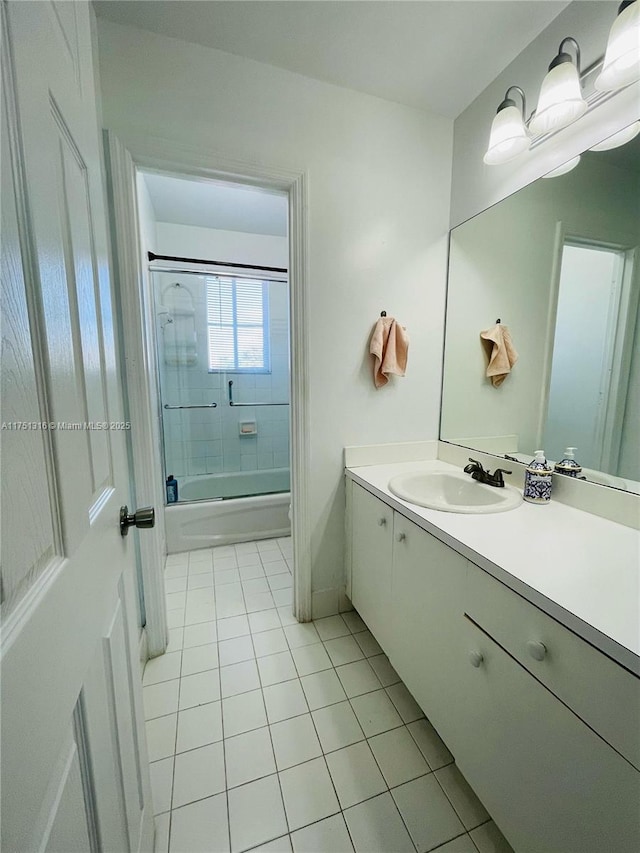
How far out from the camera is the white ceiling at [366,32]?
1.12m

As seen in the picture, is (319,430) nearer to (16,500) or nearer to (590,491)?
(590,491)

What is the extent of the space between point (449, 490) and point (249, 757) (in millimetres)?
1245

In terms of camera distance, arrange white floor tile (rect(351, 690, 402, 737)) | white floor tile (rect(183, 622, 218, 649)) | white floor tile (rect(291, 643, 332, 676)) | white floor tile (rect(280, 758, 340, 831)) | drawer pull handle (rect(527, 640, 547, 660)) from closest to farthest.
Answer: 1. drawer pull handle (rect(527, 640, 547, 660))
2. white floor tile (rect(280, 758, 340, 831))
3. white floor tile (rect(351, 690, 402, 737))
4. white floor tile (rect(291, 643, 332, 676))
5. white floor tile (rect(183, 622, 218, 649))

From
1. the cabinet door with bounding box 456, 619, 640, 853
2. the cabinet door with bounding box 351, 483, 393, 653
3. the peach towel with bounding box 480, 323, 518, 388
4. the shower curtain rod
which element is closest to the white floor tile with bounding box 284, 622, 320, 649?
the cabinet door with bounding box 351, 483, 393, 653

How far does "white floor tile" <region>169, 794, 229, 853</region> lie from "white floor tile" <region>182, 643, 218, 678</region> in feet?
1.60

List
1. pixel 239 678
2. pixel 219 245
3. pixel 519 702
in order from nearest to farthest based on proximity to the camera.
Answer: pixel 519 702
pixel 239 678
pixel 219 245

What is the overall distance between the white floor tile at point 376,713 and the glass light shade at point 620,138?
6.81 ft

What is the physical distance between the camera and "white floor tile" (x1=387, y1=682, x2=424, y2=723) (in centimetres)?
125

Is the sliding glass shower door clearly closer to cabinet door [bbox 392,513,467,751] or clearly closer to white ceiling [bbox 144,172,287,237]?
white ceiling [bbox 144,172,287,237]

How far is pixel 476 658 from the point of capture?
86cm

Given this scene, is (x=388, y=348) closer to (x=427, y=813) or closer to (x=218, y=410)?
(x=427, y=813)

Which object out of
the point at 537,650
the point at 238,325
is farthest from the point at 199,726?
the point at 238,325

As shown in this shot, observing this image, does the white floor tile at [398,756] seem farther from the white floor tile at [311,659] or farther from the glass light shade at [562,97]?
the glass light shade at [562,97]

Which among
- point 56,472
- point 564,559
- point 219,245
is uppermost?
point 219,245
